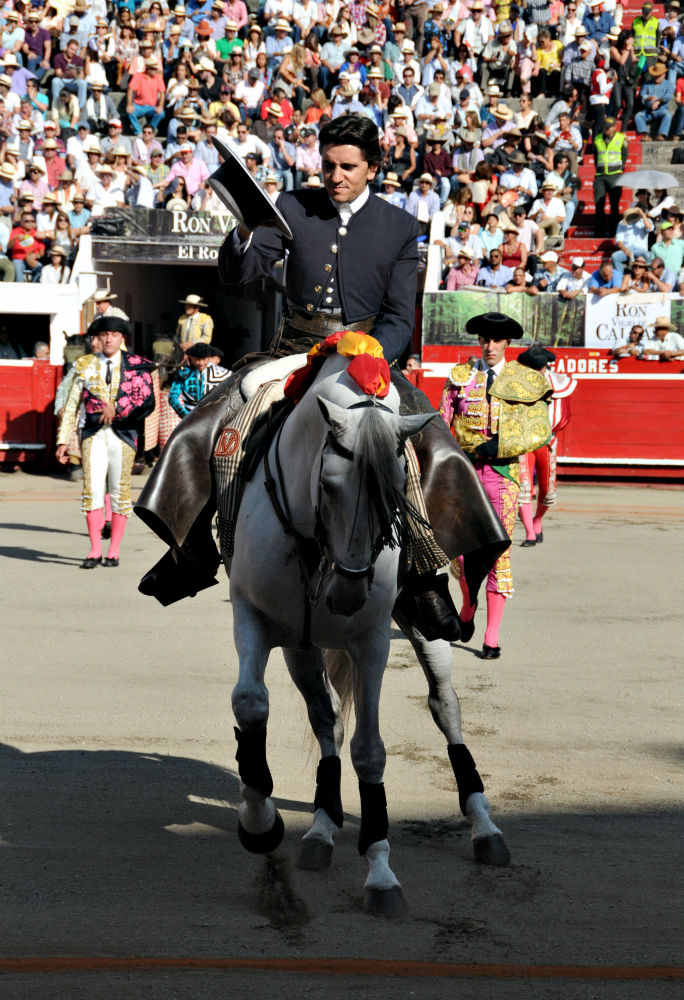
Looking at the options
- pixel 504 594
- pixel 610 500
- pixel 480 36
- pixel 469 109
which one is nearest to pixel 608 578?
pixel 504 594

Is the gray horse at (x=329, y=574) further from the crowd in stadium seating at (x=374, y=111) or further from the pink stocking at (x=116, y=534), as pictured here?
the crowd in stadium seating at (x=374, y=111)

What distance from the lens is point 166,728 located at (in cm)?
590

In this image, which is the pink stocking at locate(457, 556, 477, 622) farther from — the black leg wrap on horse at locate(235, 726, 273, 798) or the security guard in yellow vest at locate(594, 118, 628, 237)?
the security guard in yellow vest at locate(594, 118, 628, 237)

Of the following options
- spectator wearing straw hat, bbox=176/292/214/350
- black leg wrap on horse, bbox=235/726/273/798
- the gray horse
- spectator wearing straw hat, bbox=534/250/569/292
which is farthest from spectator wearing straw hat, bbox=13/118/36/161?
black leg wrap on horse, bbox=235/726/273/798

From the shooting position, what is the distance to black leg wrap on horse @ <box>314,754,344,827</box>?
4.43m

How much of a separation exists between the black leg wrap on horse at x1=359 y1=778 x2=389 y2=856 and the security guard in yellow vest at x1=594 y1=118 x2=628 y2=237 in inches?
620

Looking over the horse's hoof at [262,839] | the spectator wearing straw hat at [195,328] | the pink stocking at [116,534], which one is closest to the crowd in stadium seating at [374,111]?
the spectator wearing straw hat at [195,328]

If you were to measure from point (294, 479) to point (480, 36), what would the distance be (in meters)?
18.7

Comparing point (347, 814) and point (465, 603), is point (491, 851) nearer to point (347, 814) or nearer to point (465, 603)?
point (347, 814)

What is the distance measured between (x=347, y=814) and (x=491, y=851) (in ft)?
2.29

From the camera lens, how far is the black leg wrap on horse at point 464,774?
4.58 m

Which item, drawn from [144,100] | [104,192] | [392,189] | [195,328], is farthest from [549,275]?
[144,100]

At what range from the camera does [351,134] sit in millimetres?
4254

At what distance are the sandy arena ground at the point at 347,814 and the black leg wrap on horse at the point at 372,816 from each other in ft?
0.53
